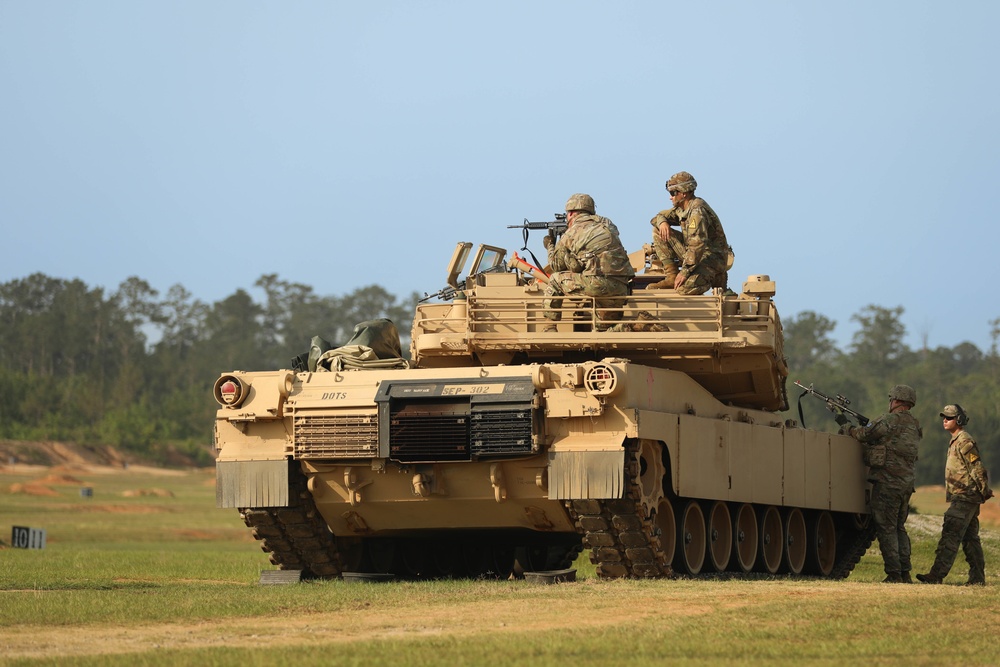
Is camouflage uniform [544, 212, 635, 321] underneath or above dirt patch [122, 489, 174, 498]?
above

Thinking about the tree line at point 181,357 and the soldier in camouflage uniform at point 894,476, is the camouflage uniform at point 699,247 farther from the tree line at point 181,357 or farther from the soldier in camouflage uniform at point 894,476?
the tree line at point 181,357

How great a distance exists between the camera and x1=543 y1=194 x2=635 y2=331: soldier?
54.8 ft

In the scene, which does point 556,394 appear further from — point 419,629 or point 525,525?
point 419,629

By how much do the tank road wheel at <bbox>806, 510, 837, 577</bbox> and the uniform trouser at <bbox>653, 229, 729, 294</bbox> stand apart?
12.8ft

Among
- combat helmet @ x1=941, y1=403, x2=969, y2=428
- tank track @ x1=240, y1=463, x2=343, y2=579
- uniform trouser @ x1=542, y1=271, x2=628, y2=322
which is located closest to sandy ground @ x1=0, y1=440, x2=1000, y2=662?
tank track @ x1=240, y1=463, x2=343, y2=579

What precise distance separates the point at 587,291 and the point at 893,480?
4330 millimetres

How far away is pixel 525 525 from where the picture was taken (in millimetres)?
16234

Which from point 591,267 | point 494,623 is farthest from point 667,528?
point 494,623

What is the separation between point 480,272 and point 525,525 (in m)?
3.72

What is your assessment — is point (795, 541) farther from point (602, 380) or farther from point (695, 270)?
point (602, 380)

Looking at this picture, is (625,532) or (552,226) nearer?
(625,532)

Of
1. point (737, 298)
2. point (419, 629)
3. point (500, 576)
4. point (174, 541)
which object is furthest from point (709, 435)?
point (174, 541)

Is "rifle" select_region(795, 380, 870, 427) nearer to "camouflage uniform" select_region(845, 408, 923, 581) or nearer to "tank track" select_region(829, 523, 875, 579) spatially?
"tank track" select_region(829, 523, 875, 579)

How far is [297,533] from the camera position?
16531 mm
